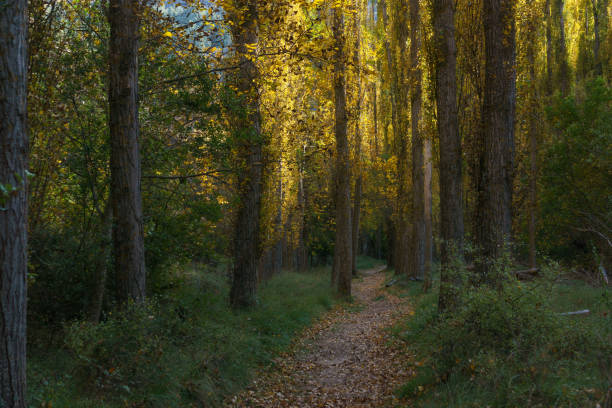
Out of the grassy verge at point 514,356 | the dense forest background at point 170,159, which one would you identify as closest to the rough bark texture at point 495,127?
the dense forest background at point 170,159

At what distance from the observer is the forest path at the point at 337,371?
21.2ft

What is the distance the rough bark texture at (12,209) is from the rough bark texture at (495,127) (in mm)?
6955

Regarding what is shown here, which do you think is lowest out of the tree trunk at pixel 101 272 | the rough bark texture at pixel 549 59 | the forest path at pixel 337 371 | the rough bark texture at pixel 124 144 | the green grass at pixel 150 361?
the forest path at pixel 337 371

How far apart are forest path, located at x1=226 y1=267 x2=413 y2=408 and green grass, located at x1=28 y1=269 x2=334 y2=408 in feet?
1.21

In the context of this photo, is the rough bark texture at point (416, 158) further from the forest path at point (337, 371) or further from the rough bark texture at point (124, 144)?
the rough bark texture at point (124, 144)

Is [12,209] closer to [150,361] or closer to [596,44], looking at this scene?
[150,361]

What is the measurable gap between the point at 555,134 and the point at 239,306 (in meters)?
18.6

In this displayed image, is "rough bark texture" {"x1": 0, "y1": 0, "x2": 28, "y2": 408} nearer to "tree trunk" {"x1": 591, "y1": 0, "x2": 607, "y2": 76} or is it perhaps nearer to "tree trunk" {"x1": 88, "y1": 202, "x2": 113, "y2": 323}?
"tree trunk" {"x1": 88, "y1": 202, "x2": 113, "y2": 323}

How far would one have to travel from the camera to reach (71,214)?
7.96 metres

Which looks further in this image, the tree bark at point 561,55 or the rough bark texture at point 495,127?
the tree bark at point 561,55

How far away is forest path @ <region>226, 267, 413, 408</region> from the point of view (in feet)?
21.2

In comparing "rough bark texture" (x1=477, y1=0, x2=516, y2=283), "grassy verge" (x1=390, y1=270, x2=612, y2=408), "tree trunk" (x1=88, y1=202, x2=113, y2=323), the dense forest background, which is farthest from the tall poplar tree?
"tree trunk" (x1=88, y1=202, x2=113, y2=323)

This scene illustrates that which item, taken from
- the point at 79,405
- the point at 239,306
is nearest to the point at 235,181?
the point at 239,306

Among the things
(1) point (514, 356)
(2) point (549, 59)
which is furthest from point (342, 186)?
(2) point (549, 59)
